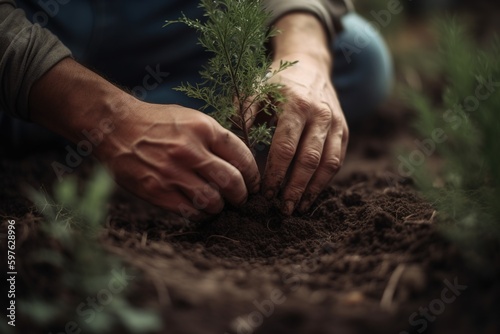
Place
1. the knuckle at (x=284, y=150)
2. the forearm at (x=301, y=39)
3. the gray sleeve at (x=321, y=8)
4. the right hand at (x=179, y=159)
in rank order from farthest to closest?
1. the gray sleeve at (x=321, y=8)
2. the forearm at (x=301, y=39)
3. the knuckle at (x=284, y=150)
4. the right hand at (x=179, y=159)

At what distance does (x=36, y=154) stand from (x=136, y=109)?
1.35m

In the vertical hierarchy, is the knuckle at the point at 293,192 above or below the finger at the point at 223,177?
below

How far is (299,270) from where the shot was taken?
4.93ft

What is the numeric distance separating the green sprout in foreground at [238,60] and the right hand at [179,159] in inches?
4.8

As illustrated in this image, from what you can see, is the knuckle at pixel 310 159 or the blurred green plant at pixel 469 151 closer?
the blurred green plant at pixel 469 151

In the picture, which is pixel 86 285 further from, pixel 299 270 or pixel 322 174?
pixel 322 174

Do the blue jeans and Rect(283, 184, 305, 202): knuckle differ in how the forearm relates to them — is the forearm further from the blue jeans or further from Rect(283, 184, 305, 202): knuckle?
Rect(283, 184, 305, 202): knuckle

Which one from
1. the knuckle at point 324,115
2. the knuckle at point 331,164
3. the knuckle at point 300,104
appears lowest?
the knuckle at point 331,164

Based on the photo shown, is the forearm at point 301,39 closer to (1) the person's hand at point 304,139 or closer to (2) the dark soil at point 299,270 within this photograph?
(1) the person's hand at point 304,139

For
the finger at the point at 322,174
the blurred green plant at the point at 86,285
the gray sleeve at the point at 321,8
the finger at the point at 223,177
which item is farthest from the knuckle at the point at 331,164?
the blurred green plant at the point at 86,285

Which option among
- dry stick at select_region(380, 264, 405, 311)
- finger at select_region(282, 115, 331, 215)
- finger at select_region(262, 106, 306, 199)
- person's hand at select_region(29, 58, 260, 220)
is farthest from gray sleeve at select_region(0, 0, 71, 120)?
dry stick at select_region(380, 264, 405, 311)

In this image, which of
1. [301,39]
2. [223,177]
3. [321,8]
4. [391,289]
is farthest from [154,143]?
[321,8]

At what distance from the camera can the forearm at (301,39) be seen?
2.23 meters

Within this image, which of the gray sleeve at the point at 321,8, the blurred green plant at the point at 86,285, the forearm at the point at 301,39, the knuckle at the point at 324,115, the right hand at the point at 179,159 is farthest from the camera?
the gray sleeve at the point at 321,8
